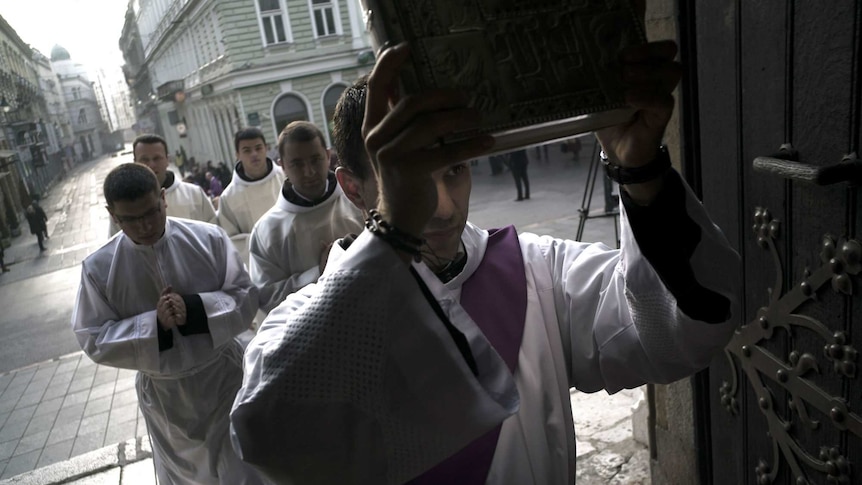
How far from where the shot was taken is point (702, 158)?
2139 millimetres

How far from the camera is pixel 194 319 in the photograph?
10.0ft

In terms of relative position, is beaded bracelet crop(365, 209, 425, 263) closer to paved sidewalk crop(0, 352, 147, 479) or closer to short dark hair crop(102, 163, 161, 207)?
short dark hair crop(102, 163, 161, 207)

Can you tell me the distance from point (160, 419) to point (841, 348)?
2.97 metres

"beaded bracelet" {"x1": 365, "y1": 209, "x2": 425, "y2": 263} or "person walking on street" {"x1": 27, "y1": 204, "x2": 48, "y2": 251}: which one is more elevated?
"beaded bracelet" {"x1": 365, "y1": 209, "x2": 425, "y2": 263}

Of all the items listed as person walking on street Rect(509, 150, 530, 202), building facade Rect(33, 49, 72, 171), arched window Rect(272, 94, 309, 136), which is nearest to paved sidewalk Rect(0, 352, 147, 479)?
person walking on street Rect(509, 150, 530, 202)

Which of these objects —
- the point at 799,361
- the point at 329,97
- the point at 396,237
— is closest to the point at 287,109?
the point at 329,97

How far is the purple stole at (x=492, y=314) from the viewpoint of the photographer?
54.6 inches

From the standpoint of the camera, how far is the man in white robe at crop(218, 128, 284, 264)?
206 inches

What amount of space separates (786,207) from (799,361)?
0.42 meters

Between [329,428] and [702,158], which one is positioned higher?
[702,158]

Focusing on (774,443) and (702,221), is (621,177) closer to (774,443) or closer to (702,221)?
(702,221)

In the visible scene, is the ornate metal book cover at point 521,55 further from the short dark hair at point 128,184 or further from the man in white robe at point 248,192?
the man in white robe at point 248,192

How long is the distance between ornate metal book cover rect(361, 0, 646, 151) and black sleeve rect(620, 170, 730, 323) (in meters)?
0.25

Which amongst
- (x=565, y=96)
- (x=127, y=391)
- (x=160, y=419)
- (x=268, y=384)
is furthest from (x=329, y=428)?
(x=127, y=391)
